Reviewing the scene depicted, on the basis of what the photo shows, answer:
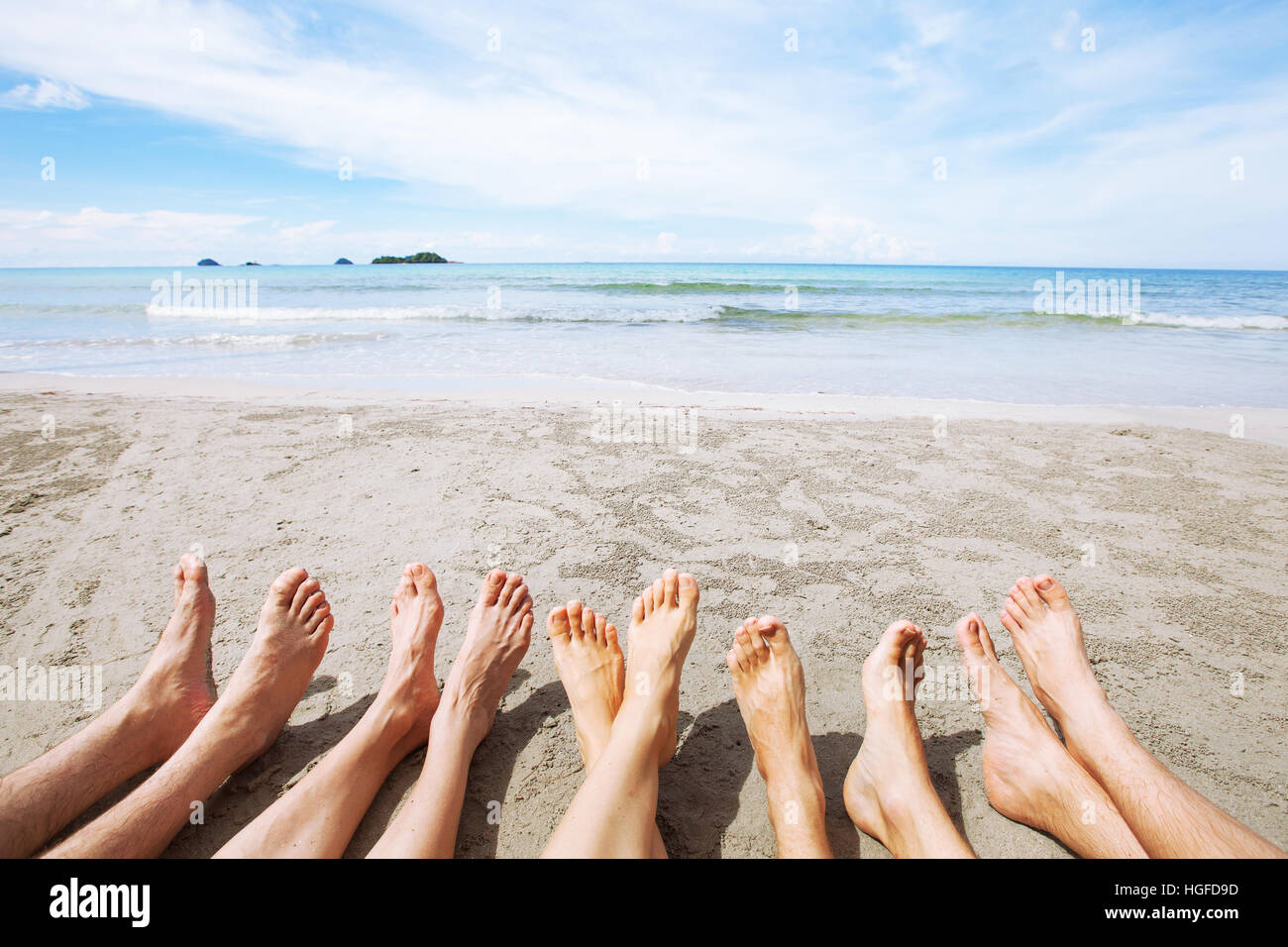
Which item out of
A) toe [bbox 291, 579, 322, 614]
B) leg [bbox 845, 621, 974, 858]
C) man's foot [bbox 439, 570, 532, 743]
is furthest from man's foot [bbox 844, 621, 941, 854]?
toe [bbox 291, 579, 322, 614]

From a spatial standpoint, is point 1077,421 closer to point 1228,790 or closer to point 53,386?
point 1228,790

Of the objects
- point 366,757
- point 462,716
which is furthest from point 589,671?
point 366,757

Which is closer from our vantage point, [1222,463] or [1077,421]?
[1222,463]

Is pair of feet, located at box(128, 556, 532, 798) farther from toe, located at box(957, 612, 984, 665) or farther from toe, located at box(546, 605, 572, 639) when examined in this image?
toe, located at box(957, 612, 984, 665)

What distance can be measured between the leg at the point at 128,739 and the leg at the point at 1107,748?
2.43m

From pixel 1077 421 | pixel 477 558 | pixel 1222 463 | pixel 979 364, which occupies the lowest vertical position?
pixel 477 558

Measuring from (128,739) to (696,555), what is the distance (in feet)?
6.38

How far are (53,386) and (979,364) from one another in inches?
419

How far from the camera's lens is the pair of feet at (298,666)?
167cm

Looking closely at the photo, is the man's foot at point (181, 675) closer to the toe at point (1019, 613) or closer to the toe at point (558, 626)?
the toe at point (558, 626)

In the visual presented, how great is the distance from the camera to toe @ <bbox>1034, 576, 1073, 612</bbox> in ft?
6.53

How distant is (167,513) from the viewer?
2998 millimetres
